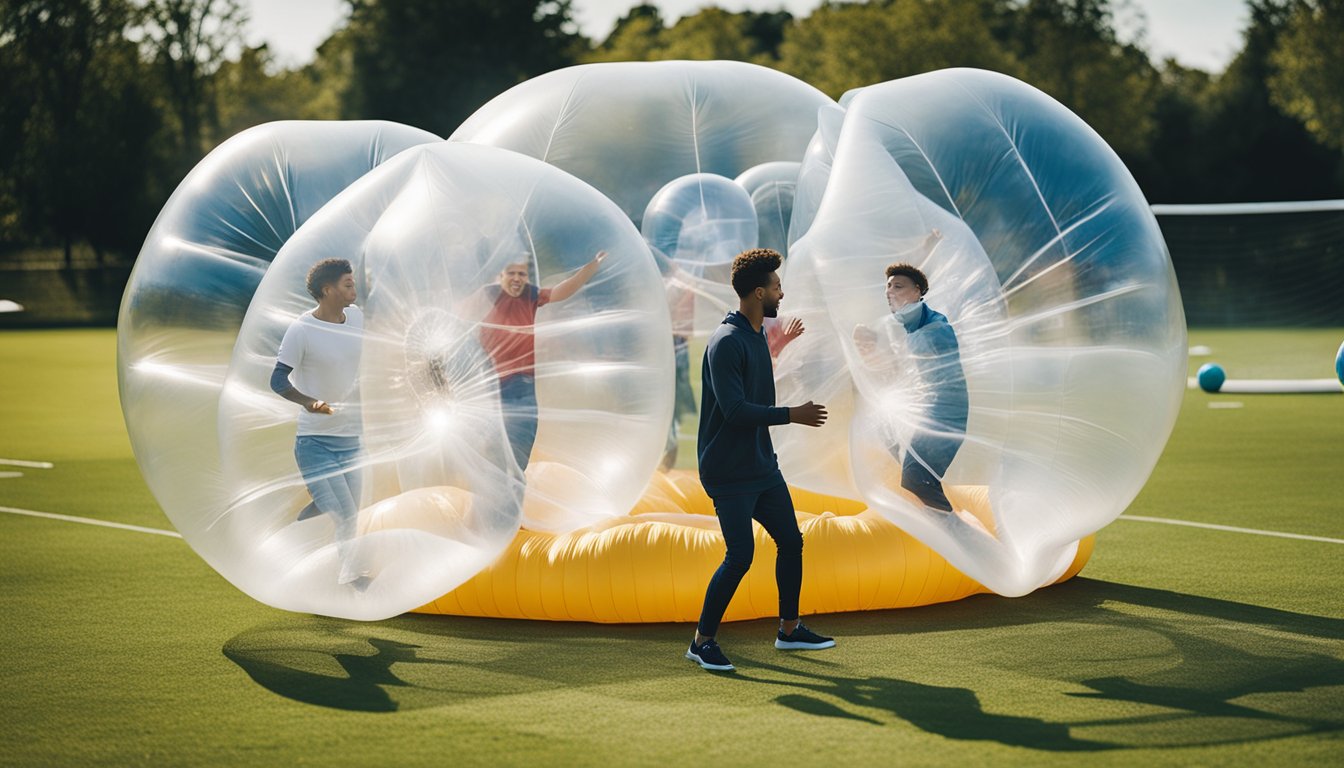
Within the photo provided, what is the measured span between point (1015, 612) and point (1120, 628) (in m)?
0.58

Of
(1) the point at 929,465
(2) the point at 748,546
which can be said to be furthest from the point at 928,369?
(2) the point at 748,546

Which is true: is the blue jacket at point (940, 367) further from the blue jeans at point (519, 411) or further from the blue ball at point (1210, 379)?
the blue ball at point (1210, 379)

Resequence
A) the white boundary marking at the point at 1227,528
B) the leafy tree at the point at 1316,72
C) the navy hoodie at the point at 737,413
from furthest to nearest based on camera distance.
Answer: the leafy tree at the point at 1316,72 < the white boundary marking at the point at 1227,528 < the navy hoodie at the point at 737,413

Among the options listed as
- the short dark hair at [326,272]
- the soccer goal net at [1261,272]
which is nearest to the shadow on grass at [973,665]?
the short dark hair at [326,272]

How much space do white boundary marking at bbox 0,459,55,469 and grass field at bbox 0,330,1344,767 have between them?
4.71m

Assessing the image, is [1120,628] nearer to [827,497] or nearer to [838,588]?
[838,588]

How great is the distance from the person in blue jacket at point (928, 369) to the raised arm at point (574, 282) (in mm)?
1310

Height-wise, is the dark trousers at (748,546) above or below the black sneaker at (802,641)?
above

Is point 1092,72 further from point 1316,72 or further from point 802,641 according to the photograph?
point 802,641

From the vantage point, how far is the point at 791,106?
9.71m

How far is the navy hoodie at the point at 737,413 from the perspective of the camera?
21.8 ft

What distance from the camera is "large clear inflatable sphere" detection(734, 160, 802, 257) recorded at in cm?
949

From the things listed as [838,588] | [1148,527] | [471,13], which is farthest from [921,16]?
[838,588]

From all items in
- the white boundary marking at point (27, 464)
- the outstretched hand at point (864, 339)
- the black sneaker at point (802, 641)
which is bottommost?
the white boundary marking at point (27, 464)
